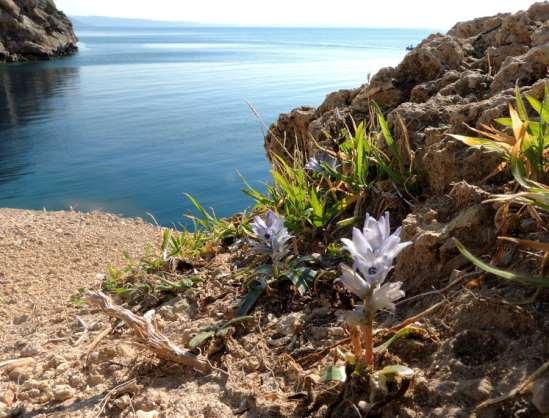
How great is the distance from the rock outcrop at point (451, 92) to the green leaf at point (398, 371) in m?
1.05

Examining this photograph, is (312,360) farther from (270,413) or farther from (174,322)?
(174,322)

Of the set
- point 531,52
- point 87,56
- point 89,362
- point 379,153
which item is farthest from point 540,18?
point 87,56

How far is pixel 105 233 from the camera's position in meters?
6.56

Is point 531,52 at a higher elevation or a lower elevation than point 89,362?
higher

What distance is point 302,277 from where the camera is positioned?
2.32 metres

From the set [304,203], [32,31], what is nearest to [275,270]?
[304,203]

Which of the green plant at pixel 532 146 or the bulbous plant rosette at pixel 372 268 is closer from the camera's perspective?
the bulbous plant rosette at pixel 372 268

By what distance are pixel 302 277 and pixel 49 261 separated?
3.53 meters

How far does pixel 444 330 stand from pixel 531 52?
1750 mm

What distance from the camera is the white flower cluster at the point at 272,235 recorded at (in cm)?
235

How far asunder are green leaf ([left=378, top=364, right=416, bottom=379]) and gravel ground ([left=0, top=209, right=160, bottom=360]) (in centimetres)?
181

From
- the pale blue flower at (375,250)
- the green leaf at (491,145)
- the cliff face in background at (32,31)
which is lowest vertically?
the pale blue flower at (375,250)

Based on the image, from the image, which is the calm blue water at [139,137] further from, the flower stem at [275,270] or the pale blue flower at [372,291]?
the pale blue flower at [372,291]

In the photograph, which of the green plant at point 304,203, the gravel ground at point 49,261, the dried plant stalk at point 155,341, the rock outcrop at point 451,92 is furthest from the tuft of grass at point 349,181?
the gravel ground at point 49,261
